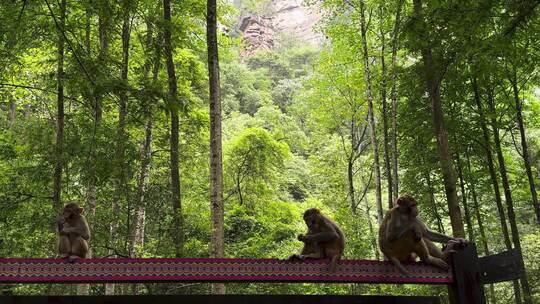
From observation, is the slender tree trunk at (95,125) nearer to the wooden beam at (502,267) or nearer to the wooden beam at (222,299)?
the wooden beam at (222,299)

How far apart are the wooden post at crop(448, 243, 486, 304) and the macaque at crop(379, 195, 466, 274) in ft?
0.31

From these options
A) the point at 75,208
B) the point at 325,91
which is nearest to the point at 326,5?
the point at 325,91

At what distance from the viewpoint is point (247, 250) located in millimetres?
14000

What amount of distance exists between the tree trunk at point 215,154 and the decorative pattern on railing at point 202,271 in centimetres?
338

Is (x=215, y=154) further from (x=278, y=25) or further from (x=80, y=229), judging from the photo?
(x=278, y=25)

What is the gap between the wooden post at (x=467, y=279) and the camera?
4.75 m

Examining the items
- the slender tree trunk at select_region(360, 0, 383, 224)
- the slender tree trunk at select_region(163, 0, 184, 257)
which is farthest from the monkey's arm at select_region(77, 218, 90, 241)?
the slender tree trunk at select_region(360, 0, 383, 224)

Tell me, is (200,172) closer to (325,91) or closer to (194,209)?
(194,209)

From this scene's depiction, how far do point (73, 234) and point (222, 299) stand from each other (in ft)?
6.89

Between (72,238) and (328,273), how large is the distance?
296 centimetres

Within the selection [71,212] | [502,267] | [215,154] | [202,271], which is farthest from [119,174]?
[502,267]

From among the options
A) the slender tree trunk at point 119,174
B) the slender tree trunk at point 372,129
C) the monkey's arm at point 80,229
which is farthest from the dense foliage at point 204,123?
the monkey's arm at point 80,229

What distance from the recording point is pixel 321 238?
18.3ft

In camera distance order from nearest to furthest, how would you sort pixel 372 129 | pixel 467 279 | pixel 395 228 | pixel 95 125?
pixel 467 279 < pixel 395 228 < pixel 95 125 < pixel 372 129
